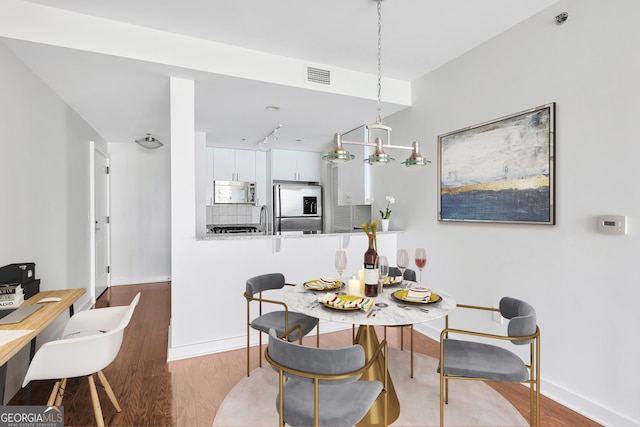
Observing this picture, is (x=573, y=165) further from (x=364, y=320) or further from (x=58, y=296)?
(x=58, y=296)

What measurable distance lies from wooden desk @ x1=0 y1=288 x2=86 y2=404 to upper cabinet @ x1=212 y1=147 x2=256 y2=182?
3637 millimetres

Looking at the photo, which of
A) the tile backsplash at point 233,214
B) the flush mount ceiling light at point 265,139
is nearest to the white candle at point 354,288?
the flush mount ceiling light at point 265,139

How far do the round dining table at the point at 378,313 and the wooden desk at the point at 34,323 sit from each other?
124 centimetres

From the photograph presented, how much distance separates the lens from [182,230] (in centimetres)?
289

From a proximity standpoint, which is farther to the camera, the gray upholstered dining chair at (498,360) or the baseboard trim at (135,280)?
the baseboard trim at (135,280)

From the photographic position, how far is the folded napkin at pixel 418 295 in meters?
1.86

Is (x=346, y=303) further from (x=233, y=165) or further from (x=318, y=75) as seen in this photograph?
(x=233, y=165)

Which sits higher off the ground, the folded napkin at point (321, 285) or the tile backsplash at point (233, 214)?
the tile backsplash at point (233, 214)

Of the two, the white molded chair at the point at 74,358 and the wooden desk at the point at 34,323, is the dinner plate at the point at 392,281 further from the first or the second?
the wooden desk at the point at 34,323

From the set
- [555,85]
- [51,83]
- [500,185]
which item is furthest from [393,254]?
[51,83]

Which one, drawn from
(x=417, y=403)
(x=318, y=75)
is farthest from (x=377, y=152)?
(x=417, y=403)

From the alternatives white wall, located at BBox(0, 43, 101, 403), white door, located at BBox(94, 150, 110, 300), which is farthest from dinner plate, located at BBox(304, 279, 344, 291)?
white door, located at BBox(94, 150, 110, 300)

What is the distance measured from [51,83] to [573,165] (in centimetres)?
425

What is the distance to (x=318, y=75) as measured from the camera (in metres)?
3.18
